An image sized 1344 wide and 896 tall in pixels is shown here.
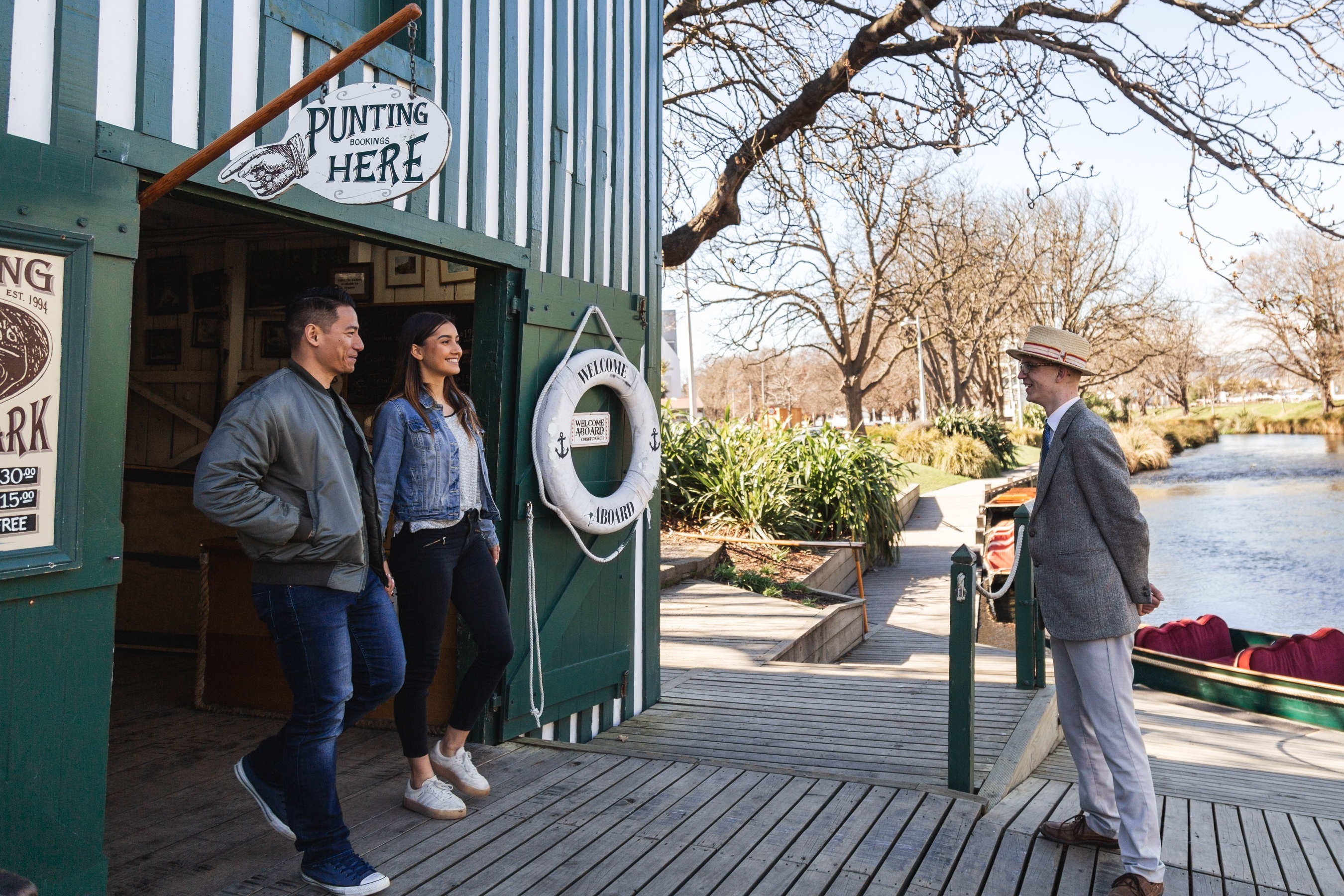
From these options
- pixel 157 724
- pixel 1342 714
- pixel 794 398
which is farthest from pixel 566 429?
pixel 794 398

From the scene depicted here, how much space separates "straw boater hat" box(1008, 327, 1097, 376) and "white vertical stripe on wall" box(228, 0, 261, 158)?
2.36 metres

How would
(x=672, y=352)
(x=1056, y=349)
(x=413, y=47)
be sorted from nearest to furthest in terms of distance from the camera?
(x=1056, y=349) → (x=413, y=47) → (x=672, y=352)

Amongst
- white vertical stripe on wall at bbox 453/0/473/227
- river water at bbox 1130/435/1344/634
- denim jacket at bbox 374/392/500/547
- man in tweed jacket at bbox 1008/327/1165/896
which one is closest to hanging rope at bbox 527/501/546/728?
denim jacket at bbox 374/392/500/547

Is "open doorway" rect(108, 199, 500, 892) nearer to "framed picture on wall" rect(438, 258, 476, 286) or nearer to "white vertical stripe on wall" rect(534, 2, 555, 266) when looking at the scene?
"framed picture on wall" rect(438, 258, 476, 286)

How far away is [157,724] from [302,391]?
2.48m

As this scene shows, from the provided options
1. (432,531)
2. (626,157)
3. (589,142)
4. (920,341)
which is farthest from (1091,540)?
(920,341)

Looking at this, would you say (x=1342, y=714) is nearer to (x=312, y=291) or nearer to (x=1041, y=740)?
(x=1041, y=740)

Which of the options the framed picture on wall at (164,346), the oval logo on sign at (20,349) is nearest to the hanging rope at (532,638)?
the oval logo on sign at (20,349)

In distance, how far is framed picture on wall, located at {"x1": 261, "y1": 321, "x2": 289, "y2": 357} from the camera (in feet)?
18.4

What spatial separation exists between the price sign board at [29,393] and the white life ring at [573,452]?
6.58 feet

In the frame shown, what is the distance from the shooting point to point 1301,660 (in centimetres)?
841

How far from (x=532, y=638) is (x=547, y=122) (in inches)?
85.7

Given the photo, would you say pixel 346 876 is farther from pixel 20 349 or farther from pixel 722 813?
pixel 20 349

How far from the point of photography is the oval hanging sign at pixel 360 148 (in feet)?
8.53
